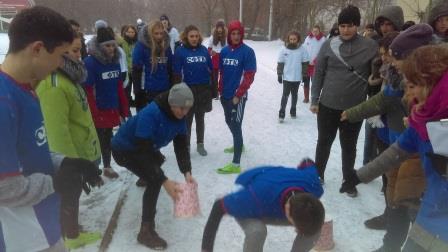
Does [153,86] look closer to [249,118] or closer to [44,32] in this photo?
[249,118]

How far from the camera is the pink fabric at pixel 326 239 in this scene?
326 centimetres

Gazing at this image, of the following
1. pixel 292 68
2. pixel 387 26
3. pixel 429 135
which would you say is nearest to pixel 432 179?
pixel 429 135

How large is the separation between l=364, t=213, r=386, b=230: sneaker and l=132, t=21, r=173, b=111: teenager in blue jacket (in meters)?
3.01

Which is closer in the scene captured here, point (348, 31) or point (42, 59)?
point (42, 59)

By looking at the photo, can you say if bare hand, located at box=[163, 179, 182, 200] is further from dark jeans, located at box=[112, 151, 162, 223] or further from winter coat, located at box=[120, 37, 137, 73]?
winter coat, located at box=[120, 37, 137, 73]

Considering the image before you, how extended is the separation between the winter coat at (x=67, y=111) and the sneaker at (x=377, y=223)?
8.35ft

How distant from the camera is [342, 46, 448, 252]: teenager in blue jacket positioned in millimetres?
1704

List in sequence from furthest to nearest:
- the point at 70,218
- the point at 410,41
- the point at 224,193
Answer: the point at 224,193
the point at 70,218
the point at 410,41

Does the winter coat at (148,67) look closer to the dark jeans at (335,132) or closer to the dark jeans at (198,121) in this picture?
the dark jeans at (198,121)

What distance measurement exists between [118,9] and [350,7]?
4863 cm

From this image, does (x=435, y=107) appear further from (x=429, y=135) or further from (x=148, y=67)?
(x=148, y=67)

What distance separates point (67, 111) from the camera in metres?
2.97

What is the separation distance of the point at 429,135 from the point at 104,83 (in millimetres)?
3400

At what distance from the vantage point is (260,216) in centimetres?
233
